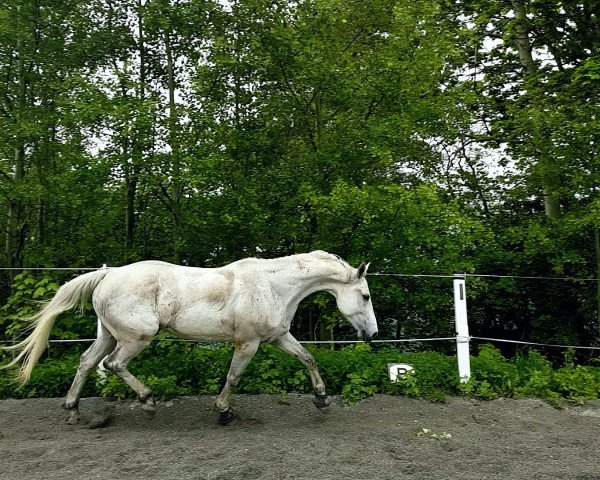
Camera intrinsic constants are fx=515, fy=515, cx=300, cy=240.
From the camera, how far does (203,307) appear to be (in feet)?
15.0

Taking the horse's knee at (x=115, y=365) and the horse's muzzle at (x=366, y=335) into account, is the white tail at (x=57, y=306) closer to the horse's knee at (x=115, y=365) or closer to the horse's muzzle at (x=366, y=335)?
the horse's knee at (x=115, y=365)

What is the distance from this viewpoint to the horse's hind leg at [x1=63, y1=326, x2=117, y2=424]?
15.1ft

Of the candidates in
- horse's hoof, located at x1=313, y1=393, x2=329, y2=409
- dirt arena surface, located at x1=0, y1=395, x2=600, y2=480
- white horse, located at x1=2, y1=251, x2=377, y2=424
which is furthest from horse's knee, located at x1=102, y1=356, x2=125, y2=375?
horse's hoof, located at x1=313, y1=393, x2=329, y2=409

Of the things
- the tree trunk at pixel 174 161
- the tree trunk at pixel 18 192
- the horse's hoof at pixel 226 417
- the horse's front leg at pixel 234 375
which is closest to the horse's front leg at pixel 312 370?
the horse's front leg at pixel 234 375

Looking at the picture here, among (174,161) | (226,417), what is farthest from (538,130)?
(226,417)

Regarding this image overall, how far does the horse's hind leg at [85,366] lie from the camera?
4613mm

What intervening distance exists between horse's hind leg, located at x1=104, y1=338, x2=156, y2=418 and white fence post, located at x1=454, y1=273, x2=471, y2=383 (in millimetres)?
3204

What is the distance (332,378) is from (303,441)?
1.38 m

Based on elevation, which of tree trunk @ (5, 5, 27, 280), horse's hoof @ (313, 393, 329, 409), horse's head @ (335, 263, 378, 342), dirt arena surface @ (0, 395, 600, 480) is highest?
tree trunk @ (5, 5, 27, 280)

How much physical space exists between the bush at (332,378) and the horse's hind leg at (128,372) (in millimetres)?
745

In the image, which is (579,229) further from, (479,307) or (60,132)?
(60,132)

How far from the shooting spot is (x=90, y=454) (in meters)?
3.79

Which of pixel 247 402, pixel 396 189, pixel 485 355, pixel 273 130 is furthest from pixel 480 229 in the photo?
pixel 247 402

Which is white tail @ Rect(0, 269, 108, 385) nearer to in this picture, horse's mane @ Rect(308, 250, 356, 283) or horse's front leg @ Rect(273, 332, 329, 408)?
horse's front leg @ Rect(273, 332, 329, 408)
